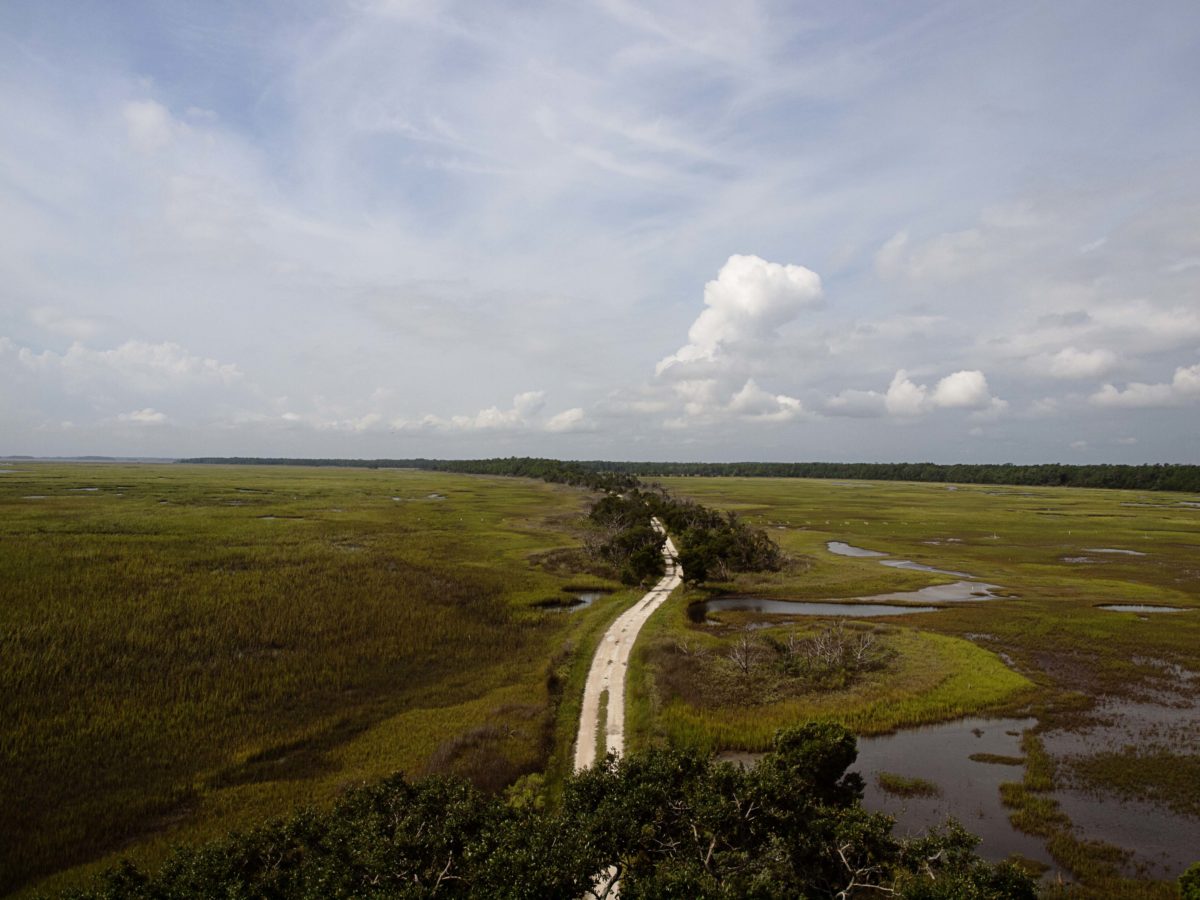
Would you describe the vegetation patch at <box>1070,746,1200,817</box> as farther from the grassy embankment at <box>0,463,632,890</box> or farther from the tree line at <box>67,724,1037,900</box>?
the grassy embankment at <box>0,463,632,890</box>

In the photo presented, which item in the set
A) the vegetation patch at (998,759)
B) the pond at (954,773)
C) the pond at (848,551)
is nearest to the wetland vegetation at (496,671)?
the vegetation patch at (998,759)

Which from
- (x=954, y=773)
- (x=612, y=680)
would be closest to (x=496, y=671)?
(x=612, y=680)

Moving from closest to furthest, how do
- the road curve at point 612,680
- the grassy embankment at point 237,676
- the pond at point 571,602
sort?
the grassy embankment at point 237,676 < the road curve at point 612,680 < the pond at point 571,602

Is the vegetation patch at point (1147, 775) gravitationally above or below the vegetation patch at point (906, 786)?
above

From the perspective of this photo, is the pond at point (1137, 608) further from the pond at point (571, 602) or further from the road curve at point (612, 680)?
the pond at point (571, 602)

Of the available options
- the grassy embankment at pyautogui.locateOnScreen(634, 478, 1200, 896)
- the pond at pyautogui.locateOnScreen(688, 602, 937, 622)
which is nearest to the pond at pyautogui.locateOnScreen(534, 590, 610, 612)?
the grassy embankment at pyautogui.locateOnScreen(634, 478, 1200, 896)

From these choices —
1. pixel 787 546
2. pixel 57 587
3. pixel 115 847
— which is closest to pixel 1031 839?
pixel 115 847

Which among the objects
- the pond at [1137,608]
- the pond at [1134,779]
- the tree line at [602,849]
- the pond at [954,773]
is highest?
the tree line at [602,849]
